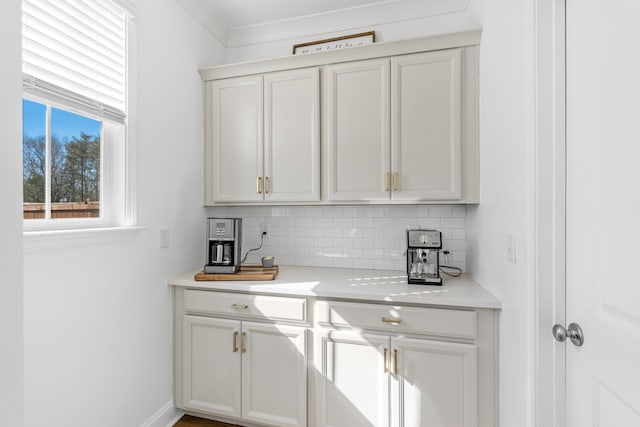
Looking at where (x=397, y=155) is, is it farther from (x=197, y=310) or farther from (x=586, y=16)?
(x=197, y=310)

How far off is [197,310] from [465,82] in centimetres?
215

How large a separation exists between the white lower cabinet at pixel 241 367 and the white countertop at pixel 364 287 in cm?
8

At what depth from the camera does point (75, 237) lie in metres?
1.48

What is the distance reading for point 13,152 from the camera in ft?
1.97

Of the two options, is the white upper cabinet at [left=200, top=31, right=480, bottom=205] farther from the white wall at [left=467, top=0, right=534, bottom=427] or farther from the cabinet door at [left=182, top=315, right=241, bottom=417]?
the cabinet door at [left=182, top=315, right=241, bottom=417]

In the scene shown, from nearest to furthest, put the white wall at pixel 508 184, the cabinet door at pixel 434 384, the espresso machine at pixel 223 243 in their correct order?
1. the white wall at pixel 508 184
2. the cabinet door at pixel 434 384
3. the espresso machine at pixel 223 243

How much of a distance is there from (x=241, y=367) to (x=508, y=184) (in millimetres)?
1765

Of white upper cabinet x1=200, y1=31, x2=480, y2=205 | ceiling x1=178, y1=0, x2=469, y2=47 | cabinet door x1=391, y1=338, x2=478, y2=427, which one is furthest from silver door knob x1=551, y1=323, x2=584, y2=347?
ceiling x1=178, y1=0, x2=469, y2=47

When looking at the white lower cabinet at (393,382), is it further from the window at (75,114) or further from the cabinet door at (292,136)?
the window at (75,114)

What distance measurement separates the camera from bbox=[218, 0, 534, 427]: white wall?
123cm

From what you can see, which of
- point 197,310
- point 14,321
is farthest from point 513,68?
point 197,310

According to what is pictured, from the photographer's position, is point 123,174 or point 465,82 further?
point 465,82

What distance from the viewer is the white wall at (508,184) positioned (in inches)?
48.6

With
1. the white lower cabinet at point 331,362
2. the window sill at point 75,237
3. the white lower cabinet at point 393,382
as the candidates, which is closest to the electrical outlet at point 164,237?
the window sill at point 75,237
